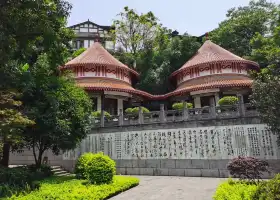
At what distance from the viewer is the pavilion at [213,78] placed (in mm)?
17953

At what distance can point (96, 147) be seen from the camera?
1370cm

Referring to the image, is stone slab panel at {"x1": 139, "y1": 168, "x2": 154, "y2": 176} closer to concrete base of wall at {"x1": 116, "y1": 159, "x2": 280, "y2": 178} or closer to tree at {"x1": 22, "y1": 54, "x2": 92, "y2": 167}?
concrete base of wall at {"x1": 116, "y1": 159, "x2": 280, "y2": 178}

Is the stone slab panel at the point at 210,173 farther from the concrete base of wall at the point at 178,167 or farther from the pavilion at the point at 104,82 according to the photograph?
the pavilion at the point at 104,82

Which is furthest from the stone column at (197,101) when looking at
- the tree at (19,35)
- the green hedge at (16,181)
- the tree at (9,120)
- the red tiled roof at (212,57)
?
the tree at (9,120)

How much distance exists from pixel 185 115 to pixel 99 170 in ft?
17.4

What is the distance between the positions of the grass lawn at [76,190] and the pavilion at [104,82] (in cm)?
941

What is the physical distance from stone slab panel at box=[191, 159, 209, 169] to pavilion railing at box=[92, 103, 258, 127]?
81.1 inches

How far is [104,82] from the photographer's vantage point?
19.4m

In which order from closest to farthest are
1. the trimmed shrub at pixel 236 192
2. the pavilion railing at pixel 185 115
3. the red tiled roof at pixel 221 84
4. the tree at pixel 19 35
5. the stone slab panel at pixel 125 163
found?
the trimmed shrub at pixel 236 192, the tree at pixel 19 35, the pavilion railing at pixel 185 115, the stone slab panel at pixel 125 163, the red tiled roof at pixel 221 84

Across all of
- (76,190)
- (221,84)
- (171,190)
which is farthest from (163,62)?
(76,190)

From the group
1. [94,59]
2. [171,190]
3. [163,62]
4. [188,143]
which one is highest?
[163,62]

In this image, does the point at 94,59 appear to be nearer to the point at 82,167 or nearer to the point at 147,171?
the point at 147,171

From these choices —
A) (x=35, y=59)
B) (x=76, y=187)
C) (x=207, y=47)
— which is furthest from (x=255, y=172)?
(x=207, y=47)

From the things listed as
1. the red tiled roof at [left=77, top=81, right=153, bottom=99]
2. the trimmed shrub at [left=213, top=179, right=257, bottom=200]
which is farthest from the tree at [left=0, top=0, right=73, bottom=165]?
the red tiled roof at [left=77, top=81, right=153, bottom=99]
